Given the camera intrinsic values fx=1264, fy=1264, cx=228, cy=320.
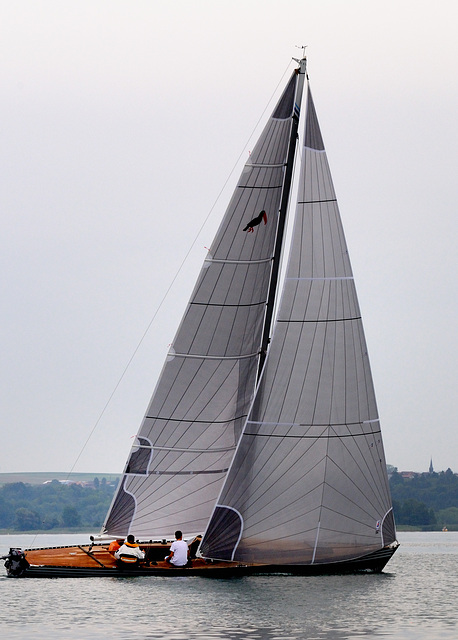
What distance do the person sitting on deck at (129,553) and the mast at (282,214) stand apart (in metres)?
4.96

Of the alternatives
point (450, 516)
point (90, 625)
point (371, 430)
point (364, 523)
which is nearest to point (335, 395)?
point (371, 430)

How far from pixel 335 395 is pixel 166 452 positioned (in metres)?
4.25

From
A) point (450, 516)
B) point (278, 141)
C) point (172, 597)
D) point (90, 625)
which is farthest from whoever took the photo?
point (450, 516)

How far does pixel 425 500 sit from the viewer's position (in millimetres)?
107375

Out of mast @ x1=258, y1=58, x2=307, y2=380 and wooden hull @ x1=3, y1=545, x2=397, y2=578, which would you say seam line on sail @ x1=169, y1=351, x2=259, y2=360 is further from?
wooden hull @ x1=3, y1=545, x2=397, y2=578

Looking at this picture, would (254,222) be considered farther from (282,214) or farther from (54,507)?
(54,507)

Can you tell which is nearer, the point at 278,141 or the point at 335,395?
the point at 335,395

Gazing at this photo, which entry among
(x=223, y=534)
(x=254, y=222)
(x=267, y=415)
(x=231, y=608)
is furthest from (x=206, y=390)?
(x=231, y=608)

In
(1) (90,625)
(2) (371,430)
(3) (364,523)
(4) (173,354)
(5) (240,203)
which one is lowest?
(1) (90,625)

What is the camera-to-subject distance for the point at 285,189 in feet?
96.7

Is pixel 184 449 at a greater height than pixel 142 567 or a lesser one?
greater

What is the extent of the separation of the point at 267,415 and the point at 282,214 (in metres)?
4.96

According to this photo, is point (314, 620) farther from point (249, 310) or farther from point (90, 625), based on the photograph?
point (249, 310)

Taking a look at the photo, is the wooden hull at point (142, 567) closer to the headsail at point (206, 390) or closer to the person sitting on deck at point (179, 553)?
the person sitting on deck at point (179, 553)
